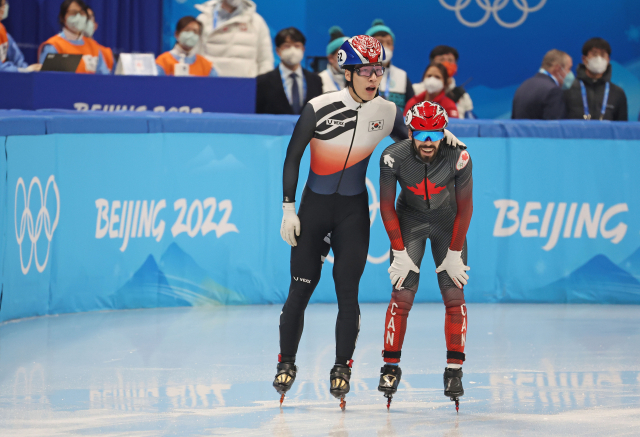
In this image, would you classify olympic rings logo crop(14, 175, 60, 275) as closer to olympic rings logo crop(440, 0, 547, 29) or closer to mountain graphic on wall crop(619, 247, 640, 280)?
mountain graphic on wall crop(619, 247, 640, 280)

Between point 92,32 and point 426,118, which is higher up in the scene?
point 92,32

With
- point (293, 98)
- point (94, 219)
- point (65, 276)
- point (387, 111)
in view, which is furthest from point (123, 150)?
point (387, 111)

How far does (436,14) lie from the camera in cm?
1474

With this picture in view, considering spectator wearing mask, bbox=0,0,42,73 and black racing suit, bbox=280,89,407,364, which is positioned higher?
spectator wearing mask, bbox=0,0,42,73

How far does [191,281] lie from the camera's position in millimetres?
8664

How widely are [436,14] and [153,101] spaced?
6525 millimetres

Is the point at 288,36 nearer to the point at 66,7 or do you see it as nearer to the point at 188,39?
the point at 188,39

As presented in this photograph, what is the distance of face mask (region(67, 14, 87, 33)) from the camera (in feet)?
33.6

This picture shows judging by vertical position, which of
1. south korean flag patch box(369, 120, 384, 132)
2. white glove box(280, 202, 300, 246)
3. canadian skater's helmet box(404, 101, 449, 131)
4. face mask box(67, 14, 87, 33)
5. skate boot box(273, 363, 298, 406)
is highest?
face mask box(67, 14, 87, 33)

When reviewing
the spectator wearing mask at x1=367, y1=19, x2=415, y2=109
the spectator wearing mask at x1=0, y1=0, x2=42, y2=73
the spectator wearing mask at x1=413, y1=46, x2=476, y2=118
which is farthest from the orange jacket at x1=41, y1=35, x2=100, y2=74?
the spectator wearing mask at x1=413, y1=46, x2=476, y2=118

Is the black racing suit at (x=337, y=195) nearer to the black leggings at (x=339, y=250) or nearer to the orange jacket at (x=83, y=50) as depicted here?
the black leggings at (x=339, y=250)

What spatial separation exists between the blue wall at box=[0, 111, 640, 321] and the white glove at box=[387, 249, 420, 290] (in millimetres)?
3385

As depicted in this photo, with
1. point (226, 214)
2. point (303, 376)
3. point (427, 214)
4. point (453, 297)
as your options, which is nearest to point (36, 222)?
→ point (226, 214)

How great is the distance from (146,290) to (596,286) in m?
4.23
